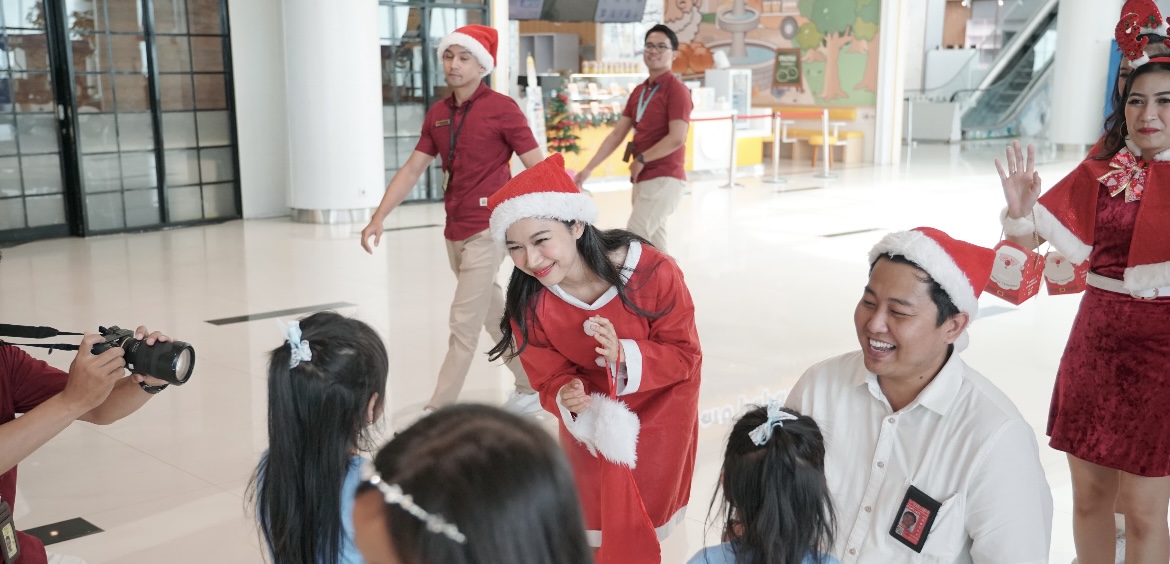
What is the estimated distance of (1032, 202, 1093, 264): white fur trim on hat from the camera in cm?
276

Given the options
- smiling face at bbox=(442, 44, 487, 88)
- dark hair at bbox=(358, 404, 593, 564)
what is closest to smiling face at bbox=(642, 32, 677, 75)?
smiling face at bbox=(442, 44, 487, 88)

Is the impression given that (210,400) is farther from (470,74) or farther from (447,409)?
(447,409)

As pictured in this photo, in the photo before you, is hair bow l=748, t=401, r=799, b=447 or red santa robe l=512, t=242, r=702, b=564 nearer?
hair bow l=748, t=401, r=799, b=447

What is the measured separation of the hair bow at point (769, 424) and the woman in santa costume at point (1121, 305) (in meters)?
1.35

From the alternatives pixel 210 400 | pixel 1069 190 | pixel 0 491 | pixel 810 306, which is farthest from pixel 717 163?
pixel 0 491

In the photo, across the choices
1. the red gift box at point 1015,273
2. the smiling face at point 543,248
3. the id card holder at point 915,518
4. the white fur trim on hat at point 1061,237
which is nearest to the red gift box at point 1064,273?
the white fur trim on hat at point 1061,237

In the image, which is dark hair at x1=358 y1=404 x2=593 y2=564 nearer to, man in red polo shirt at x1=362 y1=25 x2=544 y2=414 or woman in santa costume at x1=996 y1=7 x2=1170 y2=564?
woman in santa costume at x1=996 y1=7 x2=1170 y2=564

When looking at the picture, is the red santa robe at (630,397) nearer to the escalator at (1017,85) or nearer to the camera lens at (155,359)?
the camera lens at (155,359)

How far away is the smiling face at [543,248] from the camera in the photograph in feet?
8.49

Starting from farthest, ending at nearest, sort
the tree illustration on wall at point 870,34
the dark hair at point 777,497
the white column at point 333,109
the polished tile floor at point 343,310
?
the tree illustration on wall at point 870,34, the white column at point 333,109, the polished tile floor at point 343,310, the dark hair at point 777,497

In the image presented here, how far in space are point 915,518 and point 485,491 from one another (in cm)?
117

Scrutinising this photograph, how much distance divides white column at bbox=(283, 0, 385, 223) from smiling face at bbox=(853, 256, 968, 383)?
8249mm

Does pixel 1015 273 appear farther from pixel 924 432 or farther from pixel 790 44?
pixel 790 44

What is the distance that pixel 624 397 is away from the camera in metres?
2.70
